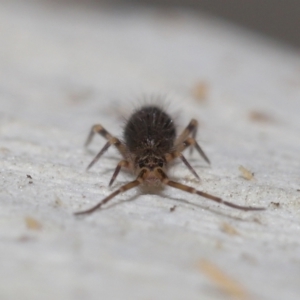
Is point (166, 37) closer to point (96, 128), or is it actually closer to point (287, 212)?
point (96, 128)

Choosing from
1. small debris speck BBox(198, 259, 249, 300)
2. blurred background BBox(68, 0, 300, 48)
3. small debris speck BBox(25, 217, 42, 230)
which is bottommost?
small debris speck BBox(25, 217, 42, 230)

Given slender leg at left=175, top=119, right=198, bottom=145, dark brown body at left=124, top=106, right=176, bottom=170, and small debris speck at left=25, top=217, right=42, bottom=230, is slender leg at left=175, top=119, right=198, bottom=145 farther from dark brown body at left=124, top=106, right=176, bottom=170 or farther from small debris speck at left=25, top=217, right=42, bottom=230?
small debris speck at left=25, top=217, right=42, bottom=230

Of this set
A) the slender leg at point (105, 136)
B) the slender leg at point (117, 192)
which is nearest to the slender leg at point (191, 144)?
the slender leg at point (105, 136)

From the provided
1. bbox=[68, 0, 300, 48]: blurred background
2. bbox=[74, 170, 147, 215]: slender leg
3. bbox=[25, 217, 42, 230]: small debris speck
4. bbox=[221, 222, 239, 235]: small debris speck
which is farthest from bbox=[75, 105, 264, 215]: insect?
bbox=[68, 0, 300, 48]: blurred background

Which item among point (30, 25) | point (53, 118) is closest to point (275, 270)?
point (53, 118)

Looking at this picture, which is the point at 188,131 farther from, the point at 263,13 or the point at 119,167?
the point at 263,13

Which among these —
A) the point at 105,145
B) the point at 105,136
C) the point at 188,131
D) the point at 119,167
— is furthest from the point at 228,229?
the point at 105,136
